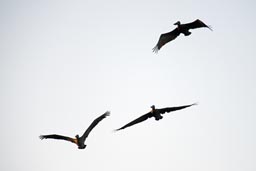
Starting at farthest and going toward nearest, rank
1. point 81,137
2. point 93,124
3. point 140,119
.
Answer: point 81,137 < point 93,124 < point 140,119

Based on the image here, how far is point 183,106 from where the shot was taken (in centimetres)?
2088

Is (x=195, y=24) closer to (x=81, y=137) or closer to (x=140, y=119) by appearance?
(x=140, y=119)

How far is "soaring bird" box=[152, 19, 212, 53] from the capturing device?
2234cm

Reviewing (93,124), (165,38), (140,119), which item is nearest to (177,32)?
(165,38)

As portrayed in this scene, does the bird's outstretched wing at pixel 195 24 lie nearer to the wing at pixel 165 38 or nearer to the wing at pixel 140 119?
the wing at pixel 165 38

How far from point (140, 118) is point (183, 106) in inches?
102

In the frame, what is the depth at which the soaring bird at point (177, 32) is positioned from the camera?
2234 centimetres

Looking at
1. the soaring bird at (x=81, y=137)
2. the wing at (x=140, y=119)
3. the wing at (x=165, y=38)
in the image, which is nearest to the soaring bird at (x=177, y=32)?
the wing at (x=165, y=38)

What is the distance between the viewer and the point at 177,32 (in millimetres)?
22984

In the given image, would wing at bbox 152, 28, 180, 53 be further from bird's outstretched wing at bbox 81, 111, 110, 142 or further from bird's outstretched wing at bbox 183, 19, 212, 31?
bird's outstretched wing at bbox 81, 111, 110, 142

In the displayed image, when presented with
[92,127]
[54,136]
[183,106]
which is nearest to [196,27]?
[183,106]

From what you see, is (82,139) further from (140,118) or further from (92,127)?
(140,118)

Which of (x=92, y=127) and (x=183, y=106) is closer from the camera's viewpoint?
(x=183, y=106)

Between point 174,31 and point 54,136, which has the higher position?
point 174,31
